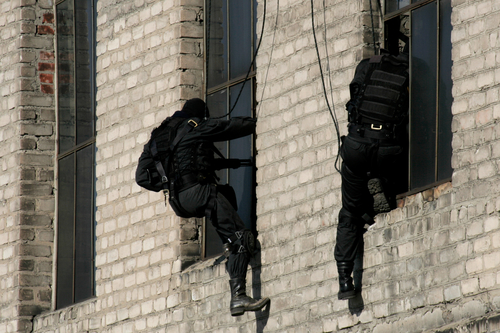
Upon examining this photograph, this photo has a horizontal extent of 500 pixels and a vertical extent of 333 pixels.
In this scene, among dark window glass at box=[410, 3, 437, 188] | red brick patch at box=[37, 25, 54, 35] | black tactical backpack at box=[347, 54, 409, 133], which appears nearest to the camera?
black tactical backpack at box=[347, 54, 409, 133]

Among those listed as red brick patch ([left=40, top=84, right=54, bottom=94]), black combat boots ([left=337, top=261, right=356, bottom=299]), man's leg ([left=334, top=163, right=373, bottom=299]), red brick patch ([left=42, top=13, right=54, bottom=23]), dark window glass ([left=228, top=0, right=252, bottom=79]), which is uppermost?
red brick patch ([left=42, top=13, right=54, bottom=23])

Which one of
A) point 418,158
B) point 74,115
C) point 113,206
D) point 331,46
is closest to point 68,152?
point 74,115

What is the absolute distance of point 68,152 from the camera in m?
14.4

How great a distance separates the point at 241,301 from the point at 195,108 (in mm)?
1846

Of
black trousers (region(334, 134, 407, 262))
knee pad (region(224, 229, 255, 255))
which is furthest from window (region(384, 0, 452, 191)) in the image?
knee pad (region(224, 229, 255, 255))

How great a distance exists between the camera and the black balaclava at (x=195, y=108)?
11.3m

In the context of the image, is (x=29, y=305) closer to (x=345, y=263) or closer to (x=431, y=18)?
(x=345, y=263)

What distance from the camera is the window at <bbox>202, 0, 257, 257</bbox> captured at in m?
11.6

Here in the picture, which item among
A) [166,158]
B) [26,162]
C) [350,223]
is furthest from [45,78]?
[350,223]

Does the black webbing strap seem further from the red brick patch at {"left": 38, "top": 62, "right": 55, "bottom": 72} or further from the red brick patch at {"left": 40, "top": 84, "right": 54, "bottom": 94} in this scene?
the red brick patch at {"left": 38, "top": 62, "right": 55, "bottom": 72}

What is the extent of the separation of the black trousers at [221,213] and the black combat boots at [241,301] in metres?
0.06

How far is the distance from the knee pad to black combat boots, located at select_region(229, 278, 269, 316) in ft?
0.84

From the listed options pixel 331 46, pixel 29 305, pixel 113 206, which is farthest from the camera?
pixel 29 305

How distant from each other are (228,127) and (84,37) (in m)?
4.10
